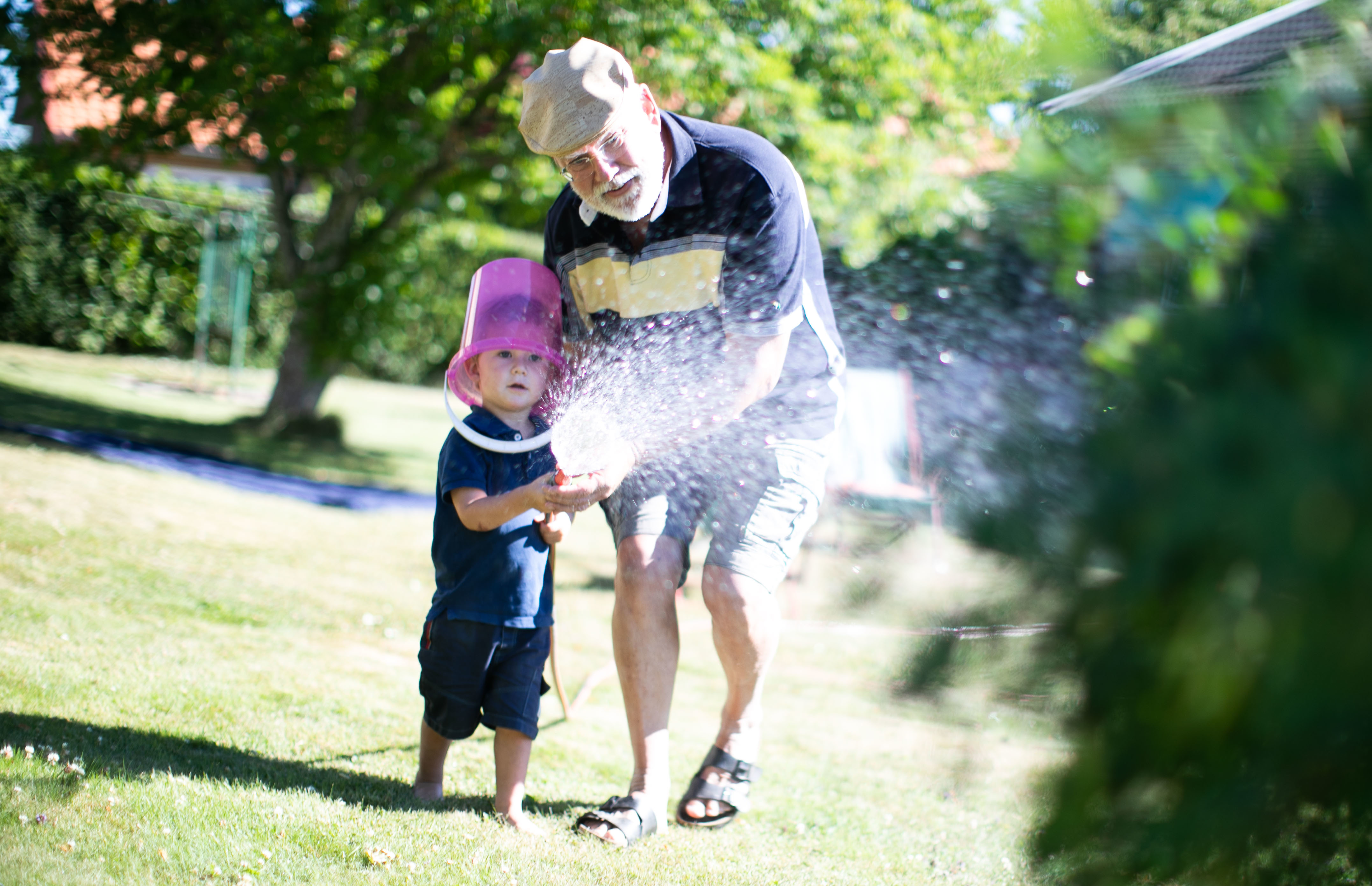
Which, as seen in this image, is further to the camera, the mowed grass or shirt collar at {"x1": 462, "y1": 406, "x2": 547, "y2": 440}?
the mowed grass

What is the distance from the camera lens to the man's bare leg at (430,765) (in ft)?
9.41

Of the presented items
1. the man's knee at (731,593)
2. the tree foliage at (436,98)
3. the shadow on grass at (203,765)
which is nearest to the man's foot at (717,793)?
the shadow on grass at (203,765)

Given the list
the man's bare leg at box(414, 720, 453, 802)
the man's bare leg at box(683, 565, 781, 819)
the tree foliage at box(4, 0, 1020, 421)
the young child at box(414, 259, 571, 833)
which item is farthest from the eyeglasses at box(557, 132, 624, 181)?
the tree foliage at box(4, 0, 1020, 421)

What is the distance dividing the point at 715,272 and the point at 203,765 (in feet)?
6.36

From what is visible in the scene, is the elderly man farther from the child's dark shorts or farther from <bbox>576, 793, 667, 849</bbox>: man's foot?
the child's dark shorts

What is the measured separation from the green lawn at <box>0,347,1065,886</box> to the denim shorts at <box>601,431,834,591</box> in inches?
9.8

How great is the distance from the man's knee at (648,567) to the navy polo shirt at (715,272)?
1.56 ft

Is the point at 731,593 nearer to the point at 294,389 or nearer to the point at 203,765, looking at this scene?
the point at 203,765

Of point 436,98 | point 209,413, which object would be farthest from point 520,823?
point 209,413

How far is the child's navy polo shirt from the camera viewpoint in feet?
9.21

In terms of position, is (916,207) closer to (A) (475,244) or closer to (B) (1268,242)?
(A) (475,244)

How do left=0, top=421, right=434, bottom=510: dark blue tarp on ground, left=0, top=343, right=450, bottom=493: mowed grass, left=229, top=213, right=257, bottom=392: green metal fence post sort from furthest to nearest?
left=229, top=213, right=257, bottom=392: green metal fence post
left=0, top=343, right=450, bottom=493: mowed grass
left=0, top=421, right=434, bottom=510: dark blue tarp on ground

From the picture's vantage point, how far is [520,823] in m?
2.72

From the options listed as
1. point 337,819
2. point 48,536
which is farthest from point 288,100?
point 337,819
